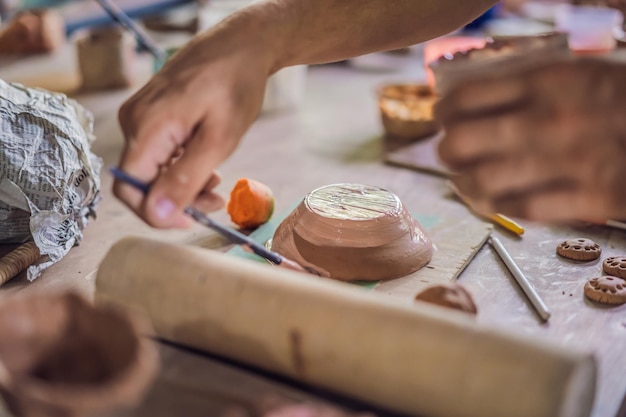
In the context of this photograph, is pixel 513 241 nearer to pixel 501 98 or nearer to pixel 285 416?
pixel 501 98

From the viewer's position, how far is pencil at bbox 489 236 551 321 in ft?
3.81

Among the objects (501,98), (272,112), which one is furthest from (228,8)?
(501,98)

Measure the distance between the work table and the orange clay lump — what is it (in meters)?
0.07

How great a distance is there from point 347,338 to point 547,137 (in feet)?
1.29

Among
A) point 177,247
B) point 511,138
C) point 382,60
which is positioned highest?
point 511,138

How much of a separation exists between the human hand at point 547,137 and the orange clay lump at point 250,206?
53 centimetres

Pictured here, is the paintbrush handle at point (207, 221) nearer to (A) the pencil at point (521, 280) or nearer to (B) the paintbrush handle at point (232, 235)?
(B) the paintbrush handle at point (232, 235)

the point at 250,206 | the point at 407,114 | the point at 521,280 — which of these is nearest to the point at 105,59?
the point at 407,114

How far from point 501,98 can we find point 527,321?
0.37 metres

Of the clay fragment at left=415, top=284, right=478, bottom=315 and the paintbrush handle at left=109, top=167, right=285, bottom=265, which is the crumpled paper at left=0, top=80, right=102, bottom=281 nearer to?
the paintbrush handle at left=109, top=167, right=285, bottom=265

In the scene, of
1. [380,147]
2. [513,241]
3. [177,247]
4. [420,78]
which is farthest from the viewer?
[420,78]

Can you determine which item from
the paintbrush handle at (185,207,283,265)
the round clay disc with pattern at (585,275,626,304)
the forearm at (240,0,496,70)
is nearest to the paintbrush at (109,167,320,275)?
the paintbrush handle at (185,207,283,265)

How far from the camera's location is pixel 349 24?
4.41ft

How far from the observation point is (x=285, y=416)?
0.79m
